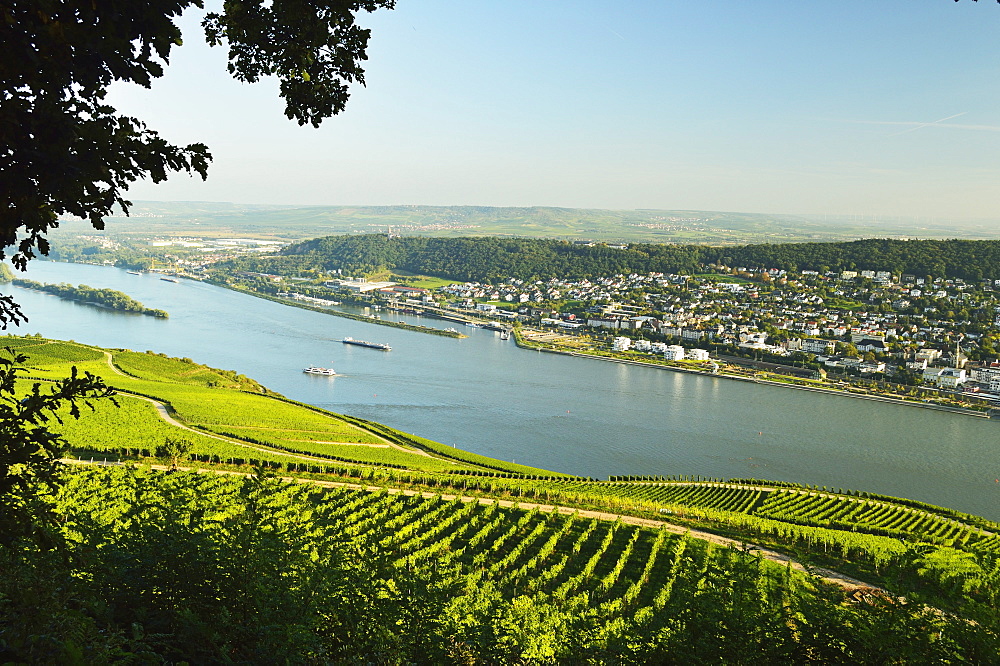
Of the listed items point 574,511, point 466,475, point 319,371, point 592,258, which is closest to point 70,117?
point 574,511

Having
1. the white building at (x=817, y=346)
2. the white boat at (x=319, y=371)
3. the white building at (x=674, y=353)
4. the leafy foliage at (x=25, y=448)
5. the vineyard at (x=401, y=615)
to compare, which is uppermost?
the leafy foliage at (x=25, y=448)

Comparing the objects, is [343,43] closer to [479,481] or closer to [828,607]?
[828,607]

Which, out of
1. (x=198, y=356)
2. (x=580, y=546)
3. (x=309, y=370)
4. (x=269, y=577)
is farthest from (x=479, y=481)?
(x=198, y=356)

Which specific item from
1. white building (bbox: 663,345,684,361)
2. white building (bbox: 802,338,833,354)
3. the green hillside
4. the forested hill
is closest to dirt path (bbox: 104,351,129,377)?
the green hillside

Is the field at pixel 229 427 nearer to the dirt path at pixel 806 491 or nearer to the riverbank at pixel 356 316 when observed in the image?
the dirt path at pixel 806 491

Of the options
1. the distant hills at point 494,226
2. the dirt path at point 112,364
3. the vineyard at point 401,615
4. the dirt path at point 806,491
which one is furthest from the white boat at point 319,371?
the distant hills at point 494,226

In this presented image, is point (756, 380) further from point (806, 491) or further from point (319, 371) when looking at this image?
point (319, 371)
